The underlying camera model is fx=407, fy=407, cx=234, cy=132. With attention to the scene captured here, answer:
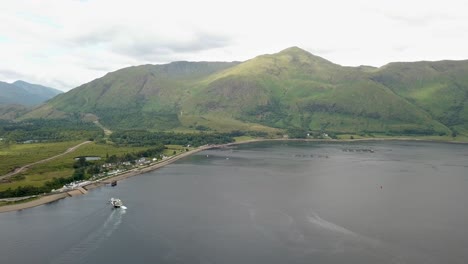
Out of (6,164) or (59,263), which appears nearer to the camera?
(59,263)

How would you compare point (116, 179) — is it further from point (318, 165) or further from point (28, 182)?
point (318, 165)

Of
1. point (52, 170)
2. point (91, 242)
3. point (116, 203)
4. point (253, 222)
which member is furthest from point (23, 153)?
point (253, 222)

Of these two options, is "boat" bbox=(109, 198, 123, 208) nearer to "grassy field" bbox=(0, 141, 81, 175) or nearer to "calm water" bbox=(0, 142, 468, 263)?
"calm water" bbox=(0, 142, 468, 263)

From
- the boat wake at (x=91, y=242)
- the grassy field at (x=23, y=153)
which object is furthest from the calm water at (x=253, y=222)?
the grassy field at (x=23, y=153)

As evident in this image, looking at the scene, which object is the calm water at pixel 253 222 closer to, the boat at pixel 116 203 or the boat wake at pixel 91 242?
the boat wake at pixel 91 242

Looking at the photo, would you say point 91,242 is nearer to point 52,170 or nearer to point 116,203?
point 116,203

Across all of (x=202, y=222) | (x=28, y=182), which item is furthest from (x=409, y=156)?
(x=28, y=182)
